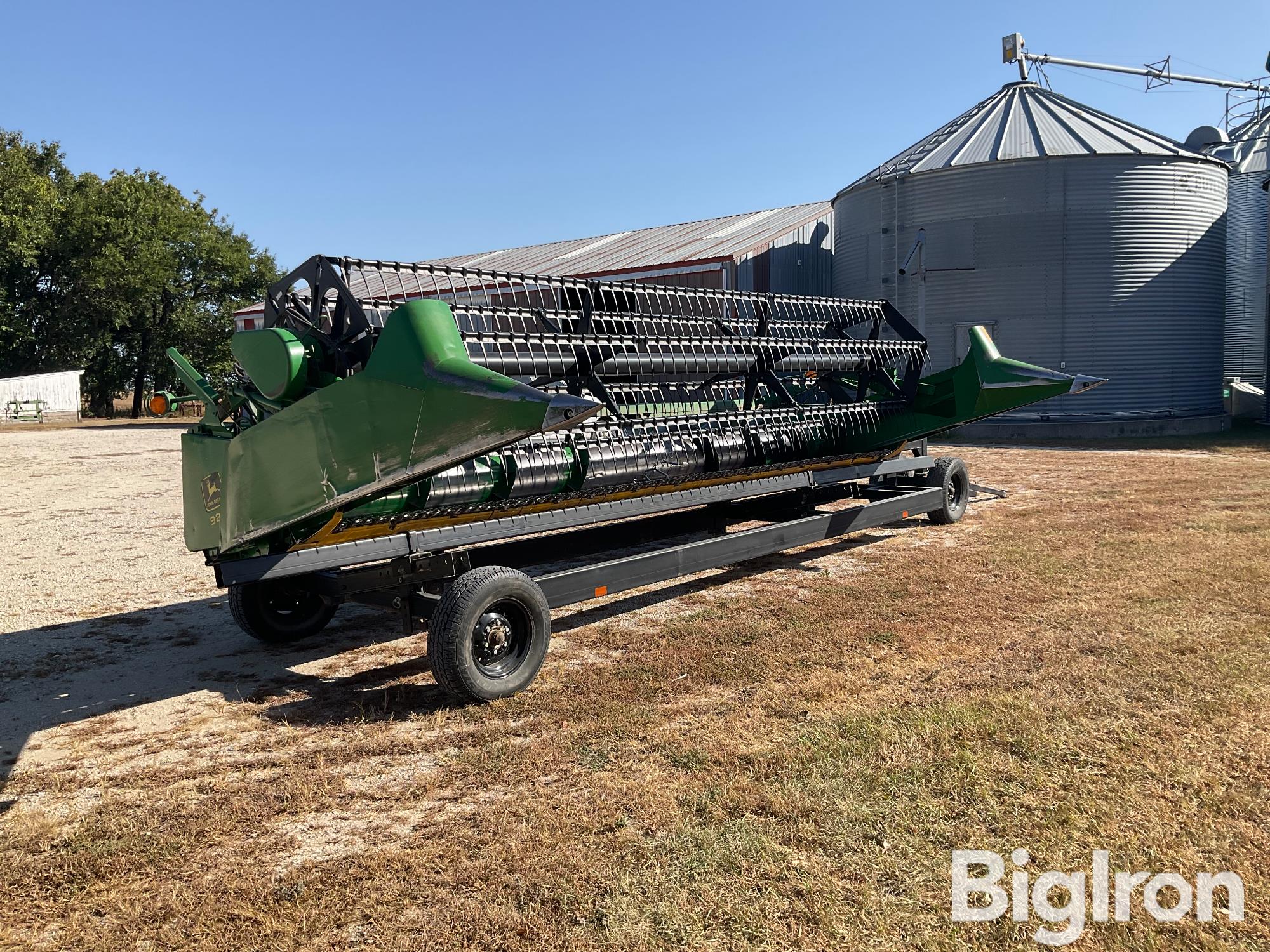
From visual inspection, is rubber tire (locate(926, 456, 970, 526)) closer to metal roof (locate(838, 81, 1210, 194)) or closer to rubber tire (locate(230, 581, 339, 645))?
rubber tire (locate(230, 581, 339, 645))

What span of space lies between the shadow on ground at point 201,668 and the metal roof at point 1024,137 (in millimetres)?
19754

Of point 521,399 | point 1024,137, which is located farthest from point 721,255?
point 521,399

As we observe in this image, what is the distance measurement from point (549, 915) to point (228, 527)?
10.7 feet

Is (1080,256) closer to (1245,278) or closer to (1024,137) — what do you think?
(1024,137)

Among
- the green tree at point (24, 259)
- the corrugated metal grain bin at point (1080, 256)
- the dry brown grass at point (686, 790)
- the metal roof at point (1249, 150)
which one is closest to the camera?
the dry brown grass at point (686, 790)

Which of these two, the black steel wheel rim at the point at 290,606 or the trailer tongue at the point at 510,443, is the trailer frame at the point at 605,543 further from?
the black steel wheel rim at the point at 290,606

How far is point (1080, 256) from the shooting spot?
72.2 ft

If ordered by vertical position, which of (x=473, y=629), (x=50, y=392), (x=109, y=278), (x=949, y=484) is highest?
(x=109, y=278)

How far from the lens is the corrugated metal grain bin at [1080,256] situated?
2202 cm

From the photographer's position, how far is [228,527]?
5148 millimetres

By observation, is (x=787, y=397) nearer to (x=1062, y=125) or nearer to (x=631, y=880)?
(x=631, y=880)

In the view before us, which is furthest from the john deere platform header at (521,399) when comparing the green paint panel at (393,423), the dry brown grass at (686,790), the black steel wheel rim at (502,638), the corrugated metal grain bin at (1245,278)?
the corrugated metal grain bin at (1245,278)

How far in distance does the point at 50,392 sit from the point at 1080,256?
1626 inches

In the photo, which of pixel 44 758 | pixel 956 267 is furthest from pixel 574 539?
pixel 956 267
